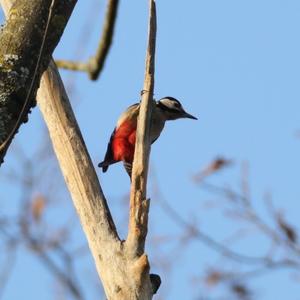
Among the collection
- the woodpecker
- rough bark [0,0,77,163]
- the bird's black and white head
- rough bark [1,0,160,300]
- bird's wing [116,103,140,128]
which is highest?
rough bark [0,0,77,163]

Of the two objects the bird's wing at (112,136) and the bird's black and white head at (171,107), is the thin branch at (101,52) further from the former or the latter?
the bird's black and white head at (171,107)

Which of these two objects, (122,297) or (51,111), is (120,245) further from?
(51,111)

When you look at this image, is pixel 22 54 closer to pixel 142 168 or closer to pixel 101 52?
pixel 142 168

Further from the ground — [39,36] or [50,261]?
[39,36]

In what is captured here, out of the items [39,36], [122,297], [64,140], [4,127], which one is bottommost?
[122,297]

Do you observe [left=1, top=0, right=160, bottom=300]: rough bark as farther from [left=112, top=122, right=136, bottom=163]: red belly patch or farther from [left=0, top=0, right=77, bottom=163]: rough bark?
[left=112, top=122, right=136, bottom=163]: red belly patch

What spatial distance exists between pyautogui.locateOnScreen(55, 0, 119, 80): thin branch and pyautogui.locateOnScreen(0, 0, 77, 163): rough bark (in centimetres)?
264

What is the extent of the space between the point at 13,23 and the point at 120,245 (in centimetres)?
148

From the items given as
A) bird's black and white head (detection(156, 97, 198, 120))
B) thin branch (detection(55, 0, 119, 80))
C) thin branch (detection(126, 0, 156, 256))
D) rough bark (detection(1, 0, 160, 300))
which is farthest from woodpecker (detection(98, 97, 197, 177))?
thin branch (detection(126, 0, 156, 256))

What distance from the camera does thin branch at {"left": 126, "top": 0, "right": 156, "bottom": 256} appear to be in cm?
320

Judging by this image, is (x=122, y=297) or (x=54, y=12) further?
(x=122, y=297)

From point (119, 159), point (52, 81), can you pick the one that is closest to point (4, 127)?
point (52, 81)

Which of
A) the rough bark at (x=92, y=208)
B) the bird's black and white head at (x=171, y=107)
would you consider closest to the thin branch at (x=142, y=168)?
the rough bark at (x=92, y=208)

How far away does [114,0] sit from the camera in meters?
4.86
